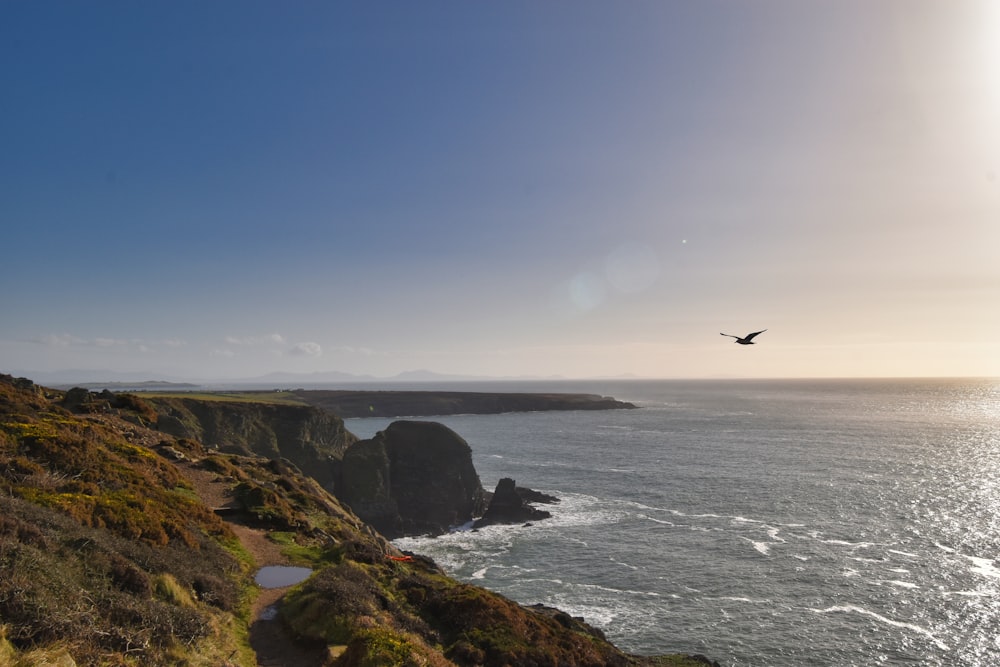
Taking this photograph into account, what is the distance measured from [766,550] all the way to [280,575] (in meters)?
45.8

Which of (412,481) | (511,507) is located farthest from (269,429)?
(511,507)

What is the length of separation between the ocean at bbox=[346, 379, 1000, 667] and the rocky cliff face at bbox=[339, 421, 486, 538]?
6.57 metres

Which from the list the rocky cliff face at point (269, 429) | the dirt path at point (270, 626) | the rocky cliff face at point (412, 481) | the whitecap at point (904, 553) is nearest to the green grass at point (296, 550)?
the dirt path at point (270, 626)

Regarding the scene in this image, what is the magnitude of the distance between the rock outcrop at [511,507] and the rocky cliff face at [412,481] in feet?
12.5

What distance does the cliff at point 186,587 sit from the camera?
10188 millimetres

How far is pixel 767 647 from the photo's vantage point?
32656mm

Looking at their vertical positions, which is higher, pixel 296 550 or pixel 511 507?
pixel 296 550

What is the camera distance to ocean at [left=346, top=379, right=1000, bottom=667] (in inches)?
1342

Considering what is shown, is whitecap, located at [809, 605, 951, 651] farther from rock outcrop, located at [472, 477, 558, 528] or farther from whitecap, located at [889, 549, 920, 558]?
rock outcrop, located at [472, 477, 558, 528]

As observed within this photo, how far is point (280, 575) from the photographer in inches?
787

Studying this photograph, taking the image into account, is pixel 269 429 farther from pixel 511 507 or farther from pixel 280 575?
pixel 280 575

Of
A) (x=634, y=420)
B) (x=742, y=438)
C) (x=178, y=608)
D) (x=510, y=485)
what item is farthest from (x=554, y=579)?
(x=634, y=420)

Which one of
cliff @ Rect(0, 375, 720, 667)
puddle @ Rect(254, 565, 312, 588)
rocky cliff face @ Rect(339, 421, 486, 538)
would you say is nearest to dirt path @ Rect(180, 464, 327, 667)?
cliff @ Rect(0, 375, 720, 667)

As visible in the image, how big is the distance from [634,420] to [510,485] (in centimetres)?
11145
